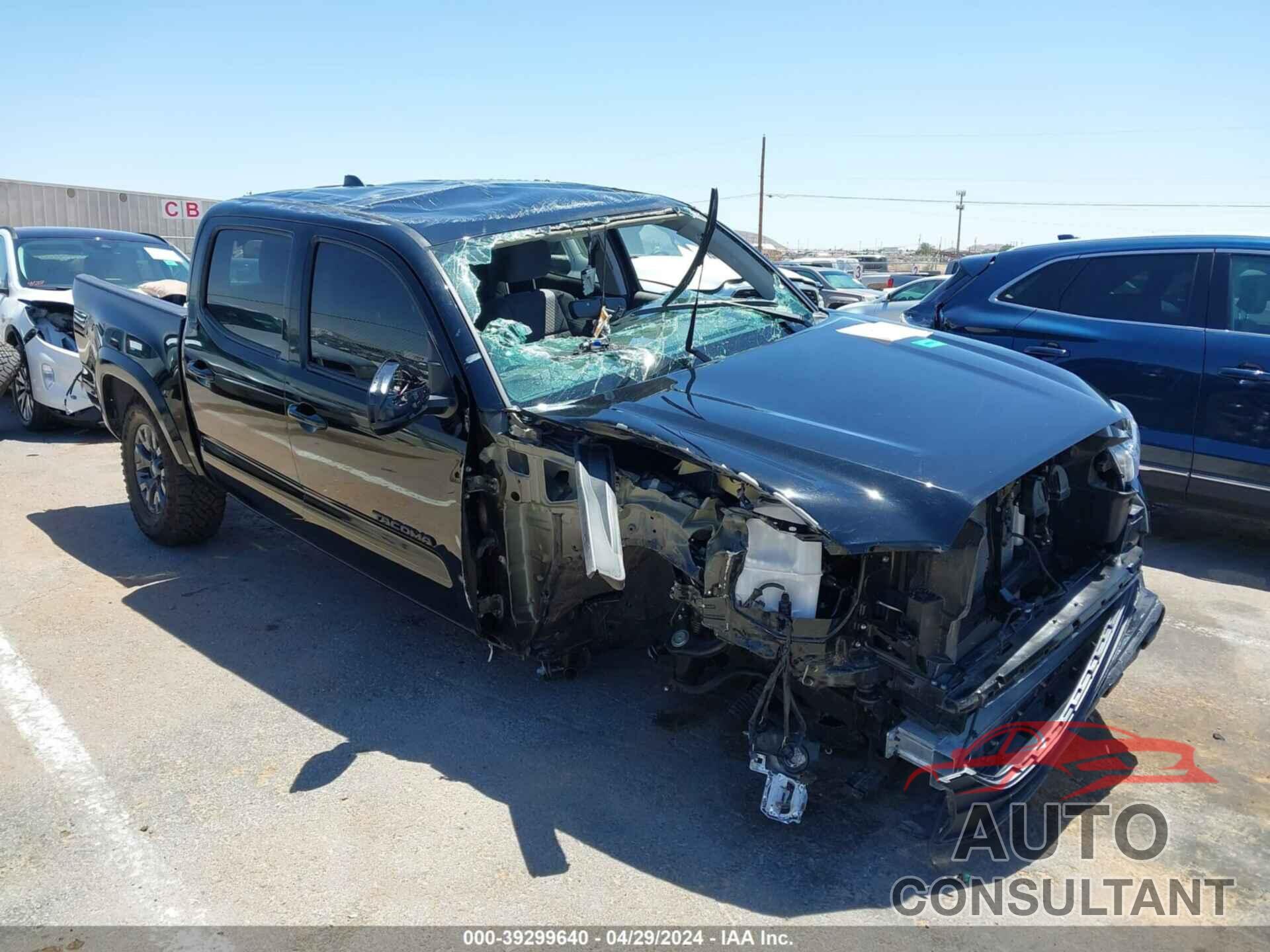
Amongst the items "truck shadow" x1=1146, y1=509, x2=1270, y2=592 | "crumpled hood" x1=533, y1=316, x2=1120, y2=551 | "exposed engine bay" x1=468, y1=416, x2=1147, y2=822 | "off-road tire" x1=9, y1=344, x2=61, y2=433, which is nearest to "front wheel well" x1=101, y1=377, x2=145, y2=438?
"off-road tire" x1=9, y1=344, x2=61, y2=433

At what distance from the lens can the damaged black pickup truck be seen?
105 inches

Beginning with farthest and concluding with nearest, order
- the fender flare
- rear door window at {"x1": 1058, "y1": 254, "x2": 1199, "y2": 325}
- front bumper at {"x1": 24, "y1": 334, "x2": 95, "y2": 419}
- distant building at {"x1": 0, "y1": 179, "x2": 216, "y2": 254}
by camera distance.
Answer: distant building at {"x1": 0, "y1": 179, "x2": 216, "y2": 254} < front bumper at {"x1": 24, "y1": 334, "x2": 95, "y2": 419} < rear door window at {"x1": 1058, "y1": 254, "x2": 1199, "y2": 325} < the fender flare

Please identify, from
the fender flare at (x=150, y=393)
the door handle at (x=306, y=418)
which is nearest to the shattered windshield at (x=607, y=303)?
the door handle at (x=306, y=418)

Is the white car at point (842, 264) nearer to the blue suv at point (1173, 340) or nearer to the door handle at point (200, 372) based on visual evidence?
the blue suv at point (1173, 340)

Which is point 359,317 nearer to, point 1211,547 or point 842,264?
point 1211,547

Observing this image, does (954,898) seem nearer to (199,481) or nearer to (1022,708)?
(1022,708)

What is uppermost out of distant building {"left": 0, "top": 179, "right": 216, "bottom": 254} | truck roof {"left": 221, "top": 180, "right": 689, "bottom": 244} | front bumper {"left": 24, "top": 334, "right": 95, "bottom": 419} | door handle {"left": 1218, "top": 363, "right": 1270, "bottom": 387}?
distant building {"left": 0, "top": 179, "right": 216, "bottom": 254}

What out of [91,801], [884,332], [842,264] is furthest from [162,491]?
[842,264]

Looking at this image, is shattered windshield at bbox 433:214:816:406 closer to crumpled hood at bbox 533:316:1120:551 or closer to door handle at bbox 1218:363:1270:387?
crumpled hood at bbox 533:316:1120:551

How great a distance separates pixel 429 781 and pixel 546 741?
17.7 inches

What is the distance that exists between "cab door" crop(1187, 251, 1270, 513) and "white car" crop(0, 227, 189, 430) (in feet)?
22.7

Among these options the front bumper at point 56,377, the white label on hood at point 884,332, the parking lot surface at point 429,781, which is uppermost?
the white label on hood at point 884,332

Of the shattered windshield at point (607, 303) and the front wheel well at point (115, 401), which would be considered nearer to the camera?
the shattered windshield at point (607, 303)

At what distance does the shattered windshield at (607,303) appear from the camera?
3.48m
